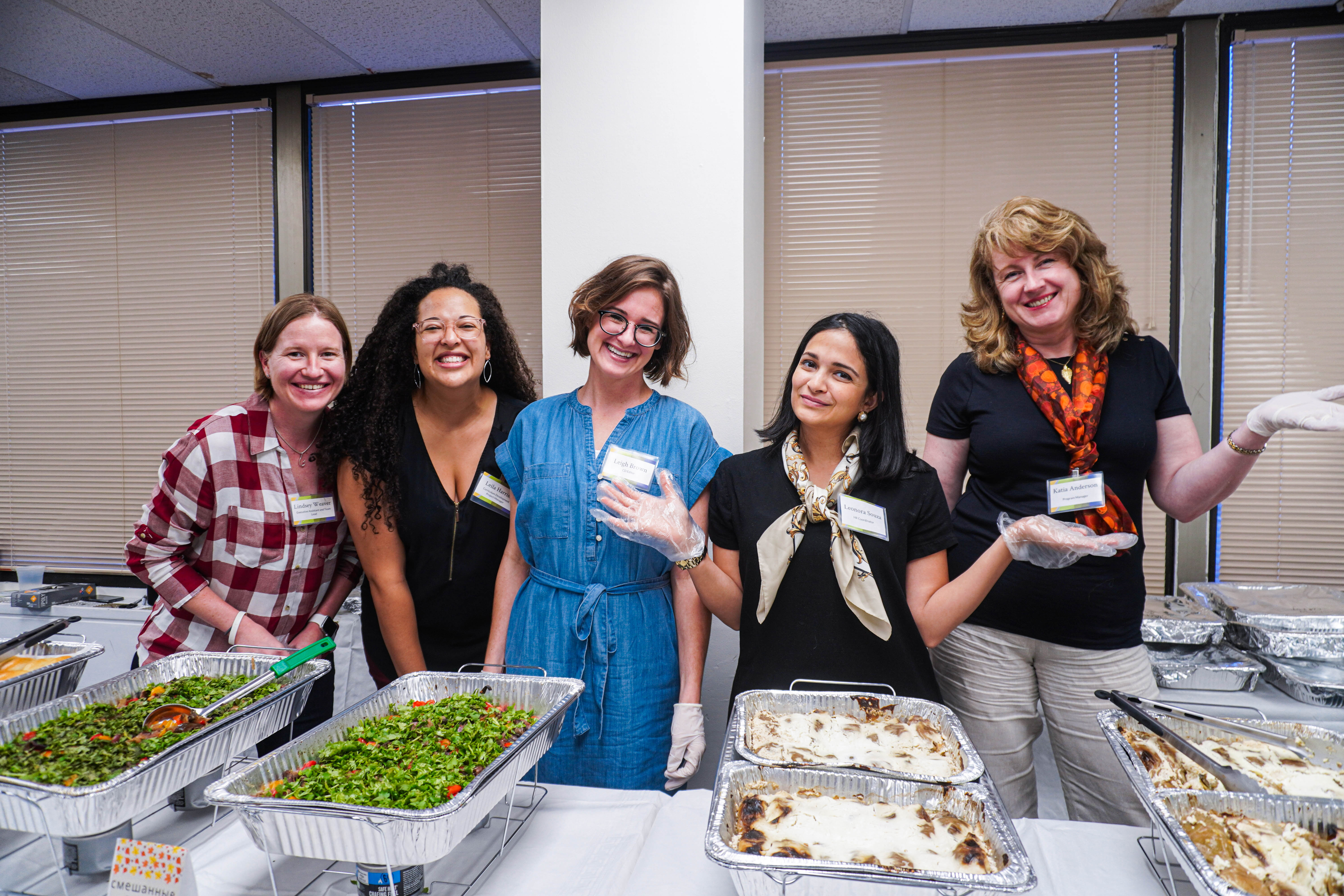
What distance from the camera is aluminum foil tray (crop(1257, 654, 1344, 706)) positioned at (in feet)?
6.66

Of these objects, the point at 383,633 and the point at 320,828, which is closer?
the point at 320,828

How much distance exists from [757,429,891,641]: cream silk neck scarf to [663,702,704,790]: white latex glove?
10.4 inches

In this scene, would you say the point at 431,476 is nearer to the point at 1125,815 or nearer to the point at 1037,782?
the point at 1125,815

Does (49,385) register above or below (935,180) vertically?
below

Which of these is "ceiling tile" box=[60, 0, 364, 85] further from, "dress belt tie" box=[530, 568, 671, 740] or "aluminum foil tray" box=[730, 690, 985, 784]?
"aluminum foil tray" box=[730, 690, 985, 784]

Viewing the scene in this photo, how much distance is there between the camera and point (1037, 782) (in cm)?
236

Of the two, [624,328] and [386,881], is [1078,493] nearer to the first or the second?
[624,328]

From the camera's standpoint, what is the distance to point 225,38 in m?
2.89

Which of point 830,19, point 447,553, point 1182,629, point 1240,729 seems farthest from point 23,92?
point 1182,629

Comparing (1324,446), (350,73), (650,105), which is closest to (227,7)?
(350,73)

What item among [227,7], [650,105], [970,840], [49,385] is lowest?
[970,840]

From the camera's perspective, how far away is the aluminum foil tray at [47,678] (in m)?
1.31

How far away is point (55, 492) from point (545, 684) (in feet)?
12.0

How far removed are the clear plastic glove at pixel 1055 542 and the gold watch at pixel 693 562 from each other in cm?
59
